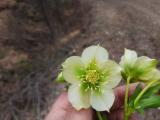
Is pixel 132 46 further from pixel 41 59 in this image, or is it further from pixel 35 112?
pixel 35 112

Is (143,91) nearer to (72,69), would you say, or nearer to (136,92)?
(136,92)

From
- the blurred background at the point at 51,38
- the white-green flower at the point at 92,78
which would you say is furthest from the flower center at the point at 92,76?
the blurred background at the point at 51,38

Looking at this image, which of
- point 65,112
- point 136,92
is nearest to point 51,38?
point 65,112

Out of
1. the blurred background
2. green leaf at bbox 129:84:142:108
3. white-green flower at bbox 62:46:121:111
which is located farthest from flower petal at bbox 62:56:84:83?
the blurred background

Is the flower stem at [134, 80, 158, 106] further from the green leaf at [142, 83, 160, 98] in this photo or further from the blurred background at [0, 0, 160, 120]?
the blurred background at [0, 0, 160, 120]

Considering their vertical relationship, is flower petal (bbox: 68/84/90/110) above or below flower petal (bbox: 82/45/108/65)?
below

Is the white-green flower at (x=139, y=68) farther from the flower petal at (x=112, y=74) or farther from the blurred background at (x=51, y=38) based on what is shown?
the blurred background at (x=51, y=38)
